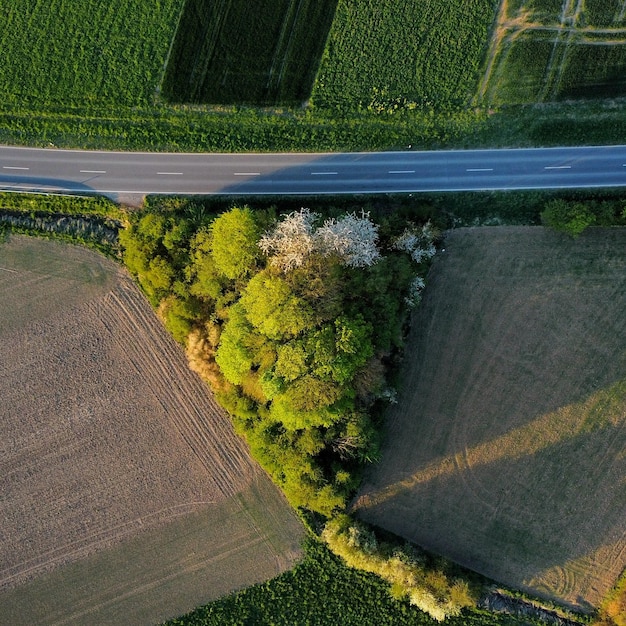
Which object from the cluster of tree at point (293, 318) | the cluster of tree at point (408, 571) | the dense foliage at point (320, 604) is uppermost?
the cluster of tree at point (293, 318)

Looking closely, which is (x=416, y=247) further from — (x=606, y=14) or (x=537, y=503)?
(x=606, y=14)

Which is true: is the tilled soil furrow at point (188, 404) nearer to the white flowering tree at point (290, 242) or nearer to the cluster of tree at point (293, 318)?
the cluster of tree at point (293, 318)

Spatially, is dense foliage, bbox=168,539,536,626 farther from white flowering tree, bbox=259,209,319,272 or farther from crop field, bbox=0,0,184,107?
crop field, bbox=0,0,184,107

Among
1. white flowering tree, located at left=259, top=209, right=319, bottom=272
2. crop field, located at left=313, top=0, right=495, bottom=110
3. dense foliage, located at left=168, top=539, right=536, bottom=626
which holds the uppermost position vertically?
crop field, located at left=313, top=0, right=495, bottom=110

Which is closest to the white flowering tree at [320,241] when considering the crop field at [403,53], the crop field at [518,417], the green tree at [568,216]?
the crop field at [518,417]

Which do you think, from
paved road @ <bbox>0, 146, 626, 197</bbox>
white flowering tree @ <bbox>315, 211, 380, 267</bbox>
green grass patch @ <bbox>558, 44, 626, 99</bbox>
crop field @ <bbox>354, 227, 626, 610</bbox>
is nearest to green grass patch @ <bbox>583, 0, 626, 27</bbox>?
green grass patch @ <bbox>558, 44, 626, 99</bbox>
